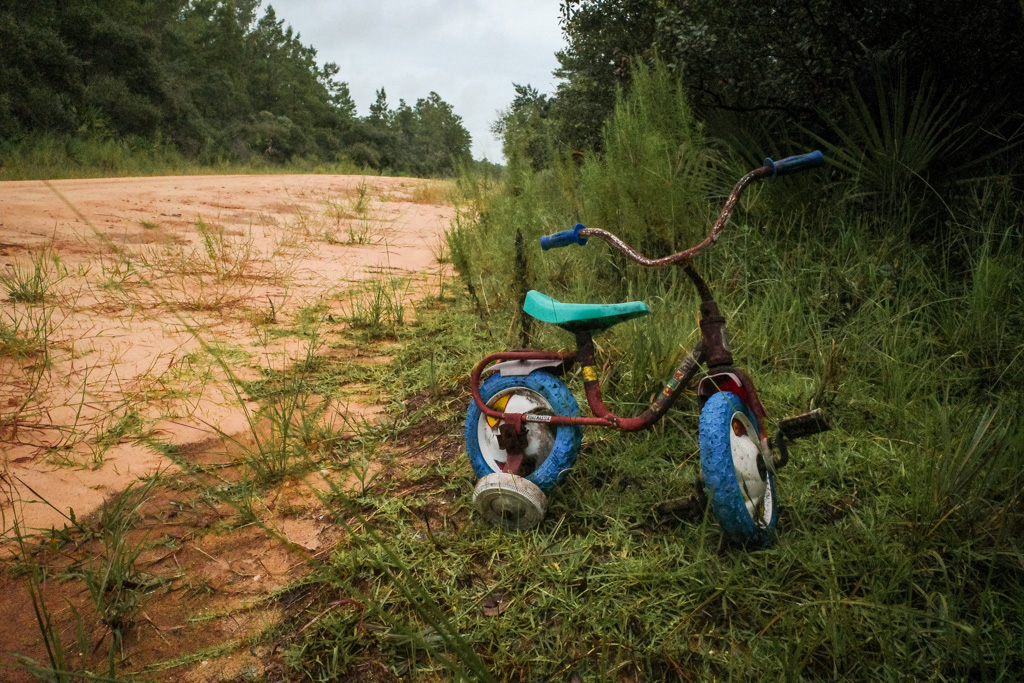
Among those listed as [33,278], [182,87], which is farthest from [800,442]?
[182,87]

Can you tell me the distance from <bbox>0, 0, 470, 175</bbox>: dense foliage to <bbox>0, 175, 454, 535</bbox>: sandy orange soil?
1.95 metres

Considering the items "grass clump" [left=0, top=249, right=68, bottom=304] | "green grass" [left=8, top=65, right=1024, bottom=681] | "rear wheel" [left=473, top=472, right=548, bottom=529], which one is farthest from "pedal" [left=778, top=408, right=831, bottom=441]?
"grass clump" [left=0, top=249, right=68, bottom=304]

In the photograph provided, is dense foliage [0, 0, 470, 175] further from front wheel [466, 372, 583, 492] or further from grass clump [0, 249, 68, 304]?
front wheel [466, 372, 583, 492]

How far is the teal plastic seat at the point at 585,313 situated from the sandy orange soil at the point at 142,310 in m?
1.03

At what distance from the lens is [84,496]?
6.91ft

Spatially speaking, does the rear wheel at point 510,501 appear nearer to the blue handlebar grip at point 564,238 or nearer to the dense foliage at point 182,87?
the blue handlebar grip at point 564,238

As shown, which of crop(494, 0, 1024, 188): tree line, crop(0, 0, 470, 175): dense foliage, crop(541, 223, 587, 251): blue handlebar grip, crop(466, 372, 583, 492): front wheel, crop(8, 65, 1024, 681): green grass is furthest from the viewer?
crop(0, 0, 470, 175): dense foliage

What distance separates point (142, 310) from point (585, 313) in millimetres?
2812

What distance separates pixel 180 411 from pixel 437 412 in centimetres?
113

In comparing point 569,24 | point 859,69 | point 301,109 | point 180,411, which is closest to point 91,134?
point 569,24

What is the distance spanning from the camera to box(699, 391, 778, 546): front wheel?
1.65 metres

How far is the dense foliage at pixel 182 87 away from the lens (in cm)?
1395

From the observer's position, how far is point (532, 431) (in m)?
2.13

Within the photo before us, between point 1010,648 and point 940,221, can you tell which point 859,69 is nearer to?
point 940,221
